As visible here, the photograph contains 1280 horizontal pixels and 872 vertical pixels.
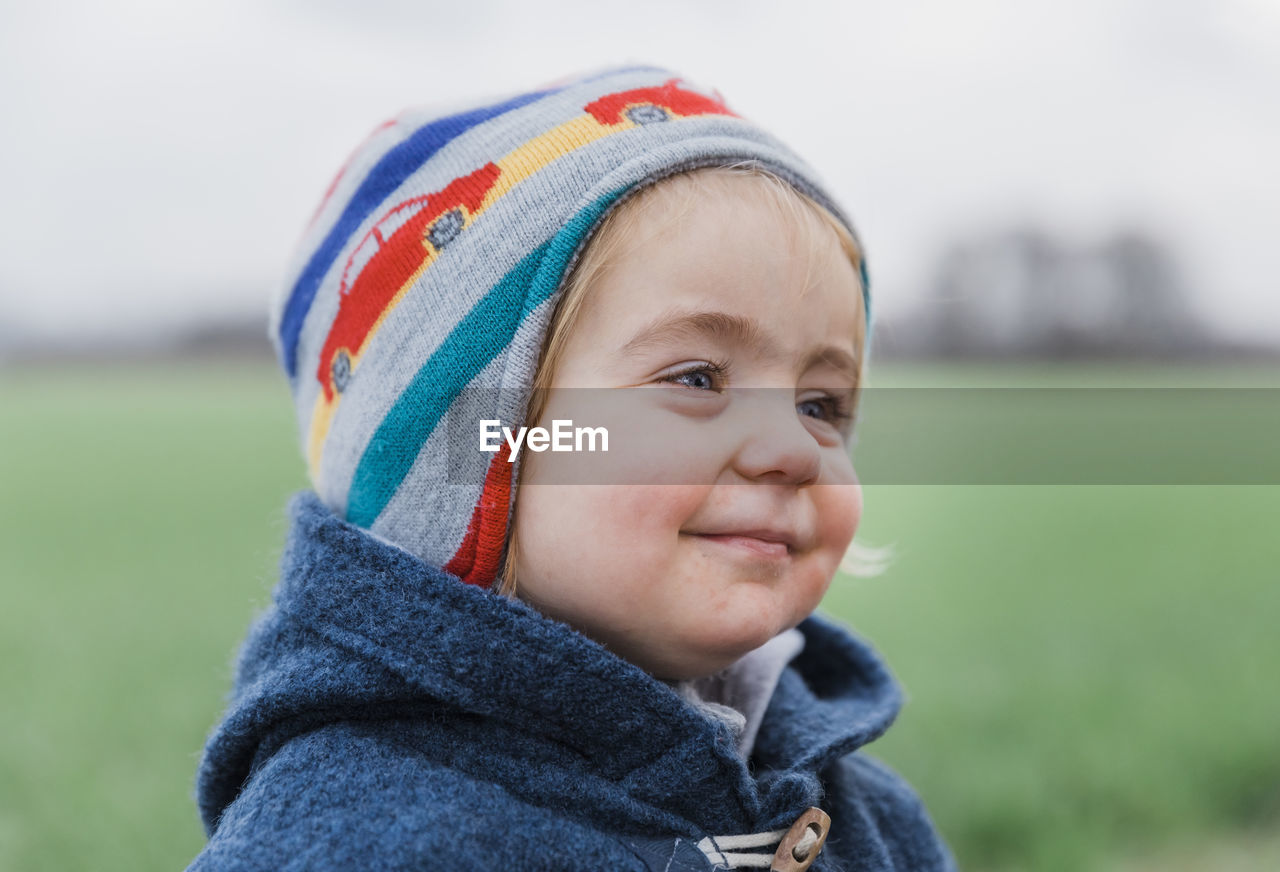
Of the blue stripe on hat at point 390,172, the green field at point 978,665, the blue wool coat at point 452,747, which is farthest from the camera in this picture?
the green field at point 978,665

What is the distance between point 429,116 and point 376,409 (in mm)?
465

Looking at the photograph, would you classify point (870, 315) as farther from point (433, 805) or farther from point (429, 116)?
point (433, 805)

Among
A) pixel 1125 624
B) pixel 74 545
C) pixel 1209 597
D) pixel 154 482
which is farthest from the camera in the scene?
pixel 154 482

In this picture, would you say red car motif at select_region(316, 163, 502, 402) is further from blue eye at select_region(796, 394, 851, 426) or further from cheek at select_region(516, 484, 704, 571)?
blue eye at select_region(796, 394, 851, 426)

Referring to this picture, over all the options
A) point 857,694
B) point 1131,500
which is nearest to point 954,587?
point 1131,500

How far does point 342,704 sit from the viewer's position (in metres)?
1.19

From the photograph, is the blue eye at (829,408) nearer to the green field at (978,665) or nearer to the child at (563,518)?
the child at (563,518)

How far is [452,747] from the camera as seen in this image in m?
1.20

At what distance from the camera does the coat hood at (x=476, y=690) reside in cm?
117

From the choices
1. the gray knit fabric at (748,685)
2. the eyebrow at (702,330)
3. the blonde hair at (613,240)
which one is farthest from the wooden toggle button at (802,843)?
the eyebrow at (702,330)

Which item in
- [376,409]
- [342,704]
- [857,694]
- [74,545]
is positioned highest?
[376,409]

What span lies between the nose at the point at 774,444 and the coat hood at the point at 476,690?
0.91 feet

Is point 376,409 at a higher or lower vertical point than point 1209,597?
higher

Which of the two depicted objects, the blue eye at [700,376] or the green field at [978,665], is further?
the green field at [978,665]
